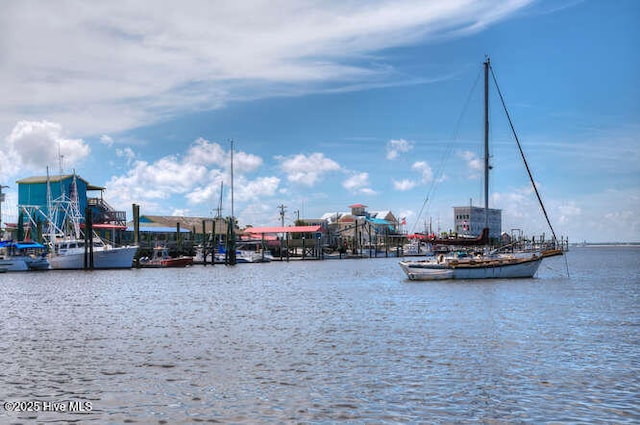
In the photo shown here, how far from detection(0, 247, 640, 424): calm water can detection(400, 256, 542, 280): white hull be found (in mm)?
15998

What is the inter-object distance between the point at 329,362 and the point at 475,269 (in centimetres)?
3755

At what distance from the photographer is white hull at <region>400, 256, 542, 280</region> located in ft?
180

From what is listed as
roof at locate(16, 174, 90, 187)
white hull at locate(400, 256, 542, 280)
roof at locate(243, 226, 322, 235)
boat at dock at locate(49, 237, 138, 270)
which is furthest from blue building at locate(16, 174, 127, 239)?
white hull at locate(400, 256, 542, 280)

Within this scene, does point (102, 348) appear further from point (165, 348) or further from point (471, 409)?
point (471, 409)

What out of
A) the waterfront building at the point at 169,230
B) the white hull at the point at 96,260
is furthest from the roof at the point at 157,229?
the white hull at the point at 96,260

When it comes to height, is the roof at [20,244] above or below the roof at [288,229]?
below

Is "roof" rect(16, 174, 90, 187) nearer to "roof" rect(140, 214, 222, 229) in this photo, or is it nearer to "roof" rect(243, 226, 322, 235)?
"roof" rect(140, 214, 222, 229)

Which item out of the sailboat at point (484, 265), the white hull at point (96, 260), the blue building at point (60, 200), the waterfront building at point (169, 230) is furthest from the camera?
the waterfront building at point (169, 230)

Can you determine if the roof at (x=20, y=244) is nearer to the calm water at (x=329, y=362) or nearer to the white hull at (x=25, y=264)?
the white hull at (x=25, y=264)

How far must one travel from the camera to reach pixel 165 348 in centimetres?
2247

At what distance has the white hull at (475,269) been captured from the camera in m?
54.8

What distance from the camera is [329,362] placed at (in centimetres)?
1950

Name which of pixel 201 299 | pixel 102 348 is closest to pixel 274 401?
pixel 102 348

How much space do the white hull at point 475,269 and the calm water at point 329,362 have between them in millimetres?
15998
